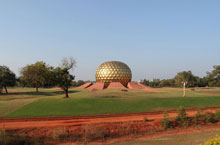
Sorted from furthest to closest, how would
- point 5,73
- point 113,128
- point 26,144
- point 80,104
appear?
point 5,73 → point 80,104 → point 113,128 → point 26,144

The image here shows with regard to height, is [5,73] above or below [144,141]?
above

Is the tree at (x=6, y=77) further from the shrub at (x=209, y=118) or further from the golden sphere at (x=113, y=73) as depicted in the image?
the shrub at (x=209, y=118)

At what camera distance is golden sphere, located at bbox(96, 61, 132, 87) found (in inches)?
2872

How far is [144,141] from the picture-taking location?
38.9ft

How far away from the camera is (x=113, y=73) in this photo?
73.1 m

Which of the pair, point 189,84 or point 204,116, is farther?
point 189,84

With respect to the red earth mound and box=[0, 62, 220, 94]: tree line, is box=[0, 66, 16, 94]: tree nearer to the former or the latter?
box=[0, 62, 220, 94]: tree line

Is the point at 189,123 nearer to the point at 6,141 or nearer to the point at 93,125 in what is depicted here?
the point at 93,125

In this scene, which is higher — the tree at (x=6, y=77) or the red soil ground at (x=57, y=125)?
the tree at (x=6, y=77)

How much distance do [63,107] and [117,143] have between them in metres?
13.0

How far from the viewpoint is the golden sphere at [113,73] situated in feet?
239

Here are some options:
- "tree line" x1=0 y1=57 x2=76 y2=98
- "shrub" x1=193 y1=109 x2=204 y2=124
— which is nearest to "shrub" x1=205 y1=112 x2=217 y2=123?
"shrub" x1=193 y1=109 x2=204 y2=124

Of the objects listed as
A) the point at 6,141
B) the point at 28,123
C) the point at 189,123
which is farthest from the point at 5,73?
the point at 189,123

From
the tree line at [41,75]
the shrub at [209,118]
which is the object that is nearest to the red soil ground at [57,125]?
the shrub at [209,118]
